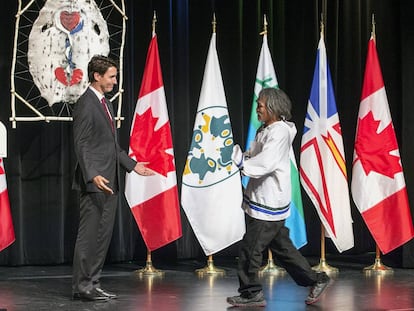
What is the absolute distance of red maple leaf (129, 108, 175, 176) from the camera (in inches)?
244

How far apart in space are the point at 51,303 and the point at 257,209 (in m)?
1.30

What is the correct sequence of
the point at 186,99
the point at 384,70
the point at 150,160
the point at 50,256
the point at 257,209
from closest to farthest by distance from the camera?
1. the point at 257,209
2. the point at 150,160
3. the point at 50,256
4. the point at 186,99
5. the point at 384,70

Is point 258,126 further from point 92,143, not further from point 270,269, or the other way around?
point 92,143

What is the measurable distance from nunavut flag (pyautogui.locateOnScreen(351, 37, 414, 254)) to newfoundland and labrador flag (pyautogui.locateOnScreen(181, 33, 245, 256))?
932mm

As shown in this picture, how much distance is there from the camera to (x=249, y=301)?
4871mm

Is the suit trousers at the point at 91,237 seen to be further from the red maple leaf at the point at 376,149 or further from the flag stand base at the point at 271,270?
the red maple leaf at the point at 376,149

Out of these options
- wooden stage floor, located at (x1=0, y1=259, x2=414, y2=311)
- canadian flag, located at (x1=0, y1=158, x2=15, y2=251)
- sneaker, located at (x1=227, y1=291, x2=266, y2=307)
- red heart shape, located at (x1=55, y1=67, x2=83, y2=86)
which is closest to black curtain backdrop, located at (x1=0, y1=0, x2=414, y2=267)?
wooden stage floor, located at (x1=0, y1=259, x2=414, y2=311)

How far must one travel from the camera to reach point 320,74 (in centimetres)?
642

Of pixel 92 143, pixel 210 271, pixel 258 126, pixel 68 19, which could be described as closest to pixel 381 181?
pixel 258 126

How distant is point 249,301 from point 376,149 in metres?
2.03

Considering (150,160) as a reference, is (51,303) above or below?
below

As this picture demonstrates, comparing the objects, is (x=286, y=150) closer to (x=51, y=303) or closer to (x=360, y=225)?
(x=51, y=303)

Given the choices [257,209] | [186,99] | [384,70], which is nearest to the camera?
[257,209]

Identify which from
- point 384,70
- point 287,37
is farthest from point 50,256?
point 384,70
